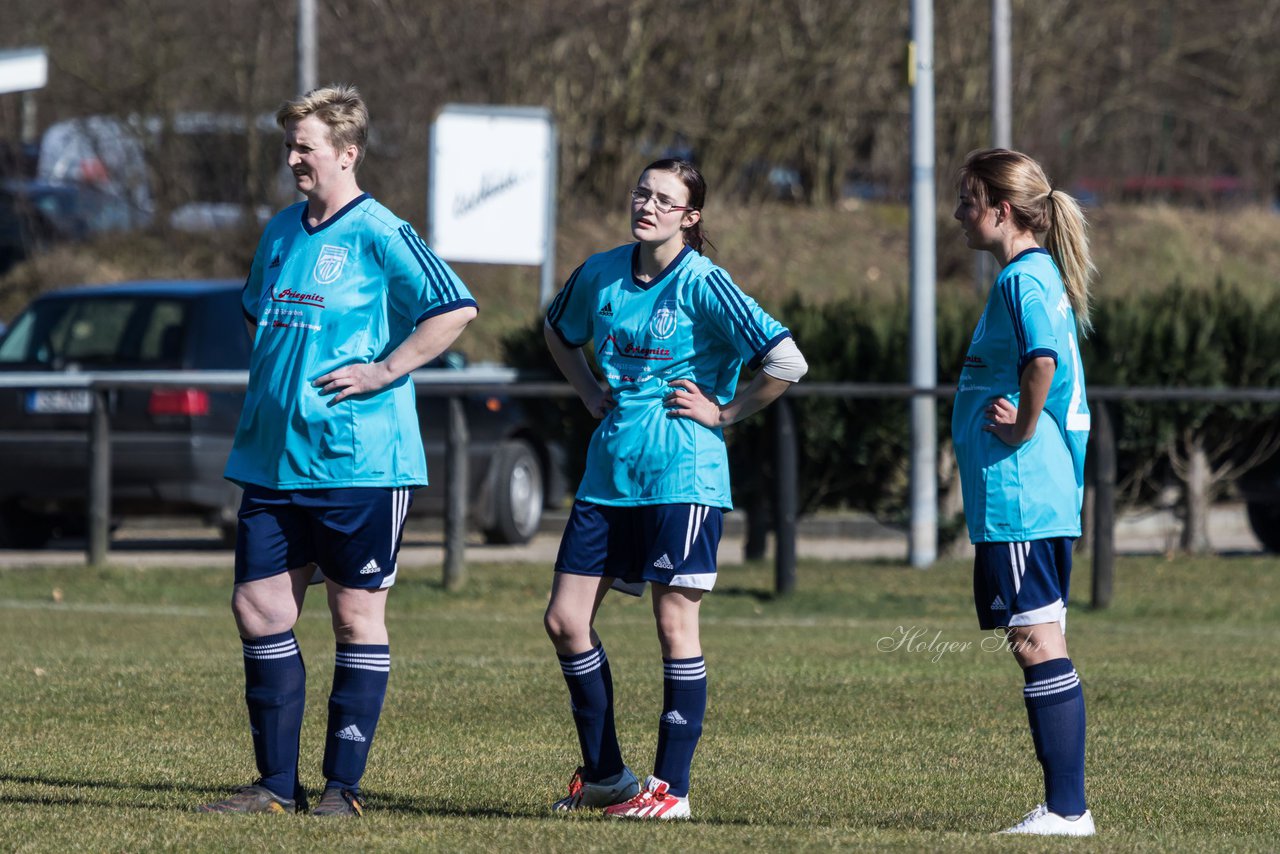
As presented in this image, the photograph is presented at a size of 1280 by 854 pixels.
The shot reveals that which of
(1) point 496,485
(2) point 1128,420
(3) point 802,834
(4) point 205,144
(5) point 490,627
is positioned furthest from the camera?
(4) point 205,144

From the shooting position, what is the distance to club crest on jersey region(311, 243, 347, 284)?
5566mm

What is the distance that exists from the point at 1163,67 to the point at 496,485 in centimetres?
1845

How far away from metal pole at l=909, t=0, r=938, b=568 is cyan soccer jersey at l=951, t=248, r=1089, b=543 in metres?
7.66

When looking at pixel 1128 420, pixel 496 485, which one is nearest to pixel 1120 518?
pixel 1128 420

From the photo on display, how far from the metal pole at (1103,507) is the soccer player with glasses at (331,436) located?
6993 millimetres

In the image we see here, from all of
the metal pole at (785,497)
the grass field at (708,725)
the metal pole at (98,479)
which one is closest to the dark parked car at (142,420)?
the metal pole at (98,479)

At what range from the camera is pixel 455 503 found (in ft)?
41.7

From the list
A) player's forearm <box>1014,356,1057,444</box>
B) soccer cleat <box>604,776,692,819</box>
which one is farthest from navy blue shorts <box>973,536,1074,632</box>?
soccer cleat <box>604,776,692,819</box>

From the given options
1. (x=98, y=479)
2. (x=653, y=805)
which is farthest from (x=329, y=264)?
(x=98, y=479)

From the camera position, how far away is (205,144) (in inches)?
1022

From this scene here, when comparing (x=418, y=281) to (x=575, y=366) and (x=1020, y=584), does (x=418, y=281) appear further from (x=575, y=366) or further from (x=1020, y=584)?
(x=1020, y=584)

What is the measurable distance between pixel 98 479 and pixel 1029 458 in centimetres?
873

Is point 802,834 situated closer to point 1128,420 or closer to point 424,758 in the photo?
point 424,758

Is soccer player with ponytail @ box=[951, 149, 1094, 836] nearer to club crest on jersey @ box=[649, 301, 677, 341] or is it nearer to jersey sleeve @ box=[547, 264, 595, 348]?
club crest on jersey @ box=[649, 301, 677, 341]
